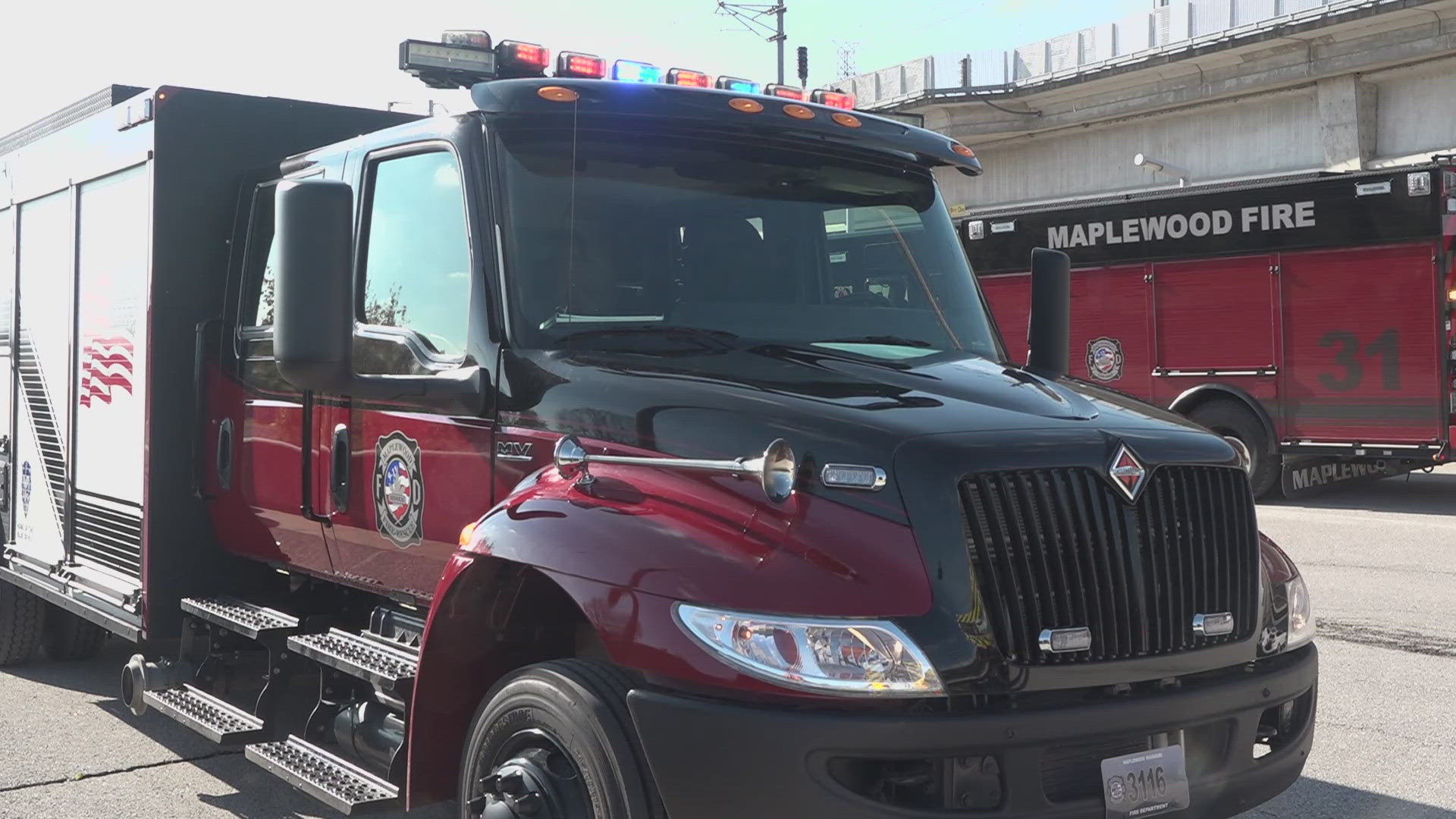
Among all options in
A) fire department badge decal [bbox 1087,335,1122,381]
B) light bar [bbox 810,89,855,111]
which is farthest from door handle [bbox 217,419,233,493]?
fire department badge decal [bbox 1087,335,1122,381]

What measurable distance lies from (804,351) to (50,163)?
4.33 meters

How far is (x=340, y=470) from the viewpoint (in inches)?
193

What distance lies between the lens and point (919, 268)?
15.8 ft

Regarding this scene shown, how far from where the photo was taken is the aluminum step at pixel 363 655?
4.29m

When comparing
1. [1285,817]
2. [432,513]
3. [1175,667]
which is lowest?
[1285,817]

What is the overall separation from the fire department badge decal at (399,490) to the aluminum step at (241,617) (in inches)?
31.6

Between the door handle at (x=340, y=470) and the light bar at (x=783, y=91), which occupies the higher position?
the light bar at (x=783, y=91)

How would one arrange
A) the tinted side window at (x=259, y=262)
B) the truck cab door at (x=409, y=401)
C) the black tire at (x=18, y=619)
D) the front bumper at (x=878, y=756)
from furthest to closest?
the black tire at (x=18, y=619)
the tinted side window at (x=259, y=262)
the truck cab door at (x=409, y=401)
the front bumper at (x=878, y=756)

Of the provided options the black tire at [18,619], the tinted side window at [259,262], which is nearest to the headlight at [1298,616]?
the tinted side window at [259,262]

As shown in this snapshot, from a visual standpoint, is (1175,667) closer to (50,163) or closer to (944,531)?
(944,531)

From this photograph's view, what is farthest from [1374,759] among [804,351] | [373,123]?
[373,123]

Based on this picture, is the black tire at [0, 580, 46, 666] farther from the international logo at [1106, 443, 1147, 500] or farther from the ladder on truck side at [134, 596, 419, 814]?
the international logo at [1106, 443, 1147, 500]

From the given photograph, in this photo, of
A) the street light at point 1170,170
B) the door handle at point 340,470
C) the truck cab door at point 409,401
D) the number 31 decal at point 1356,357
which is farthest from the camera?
the street light at point 1170,170

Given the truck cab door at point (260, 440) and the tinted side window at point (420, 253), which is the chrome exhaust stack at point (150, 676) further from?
the tinted side window at point (420, 253)
